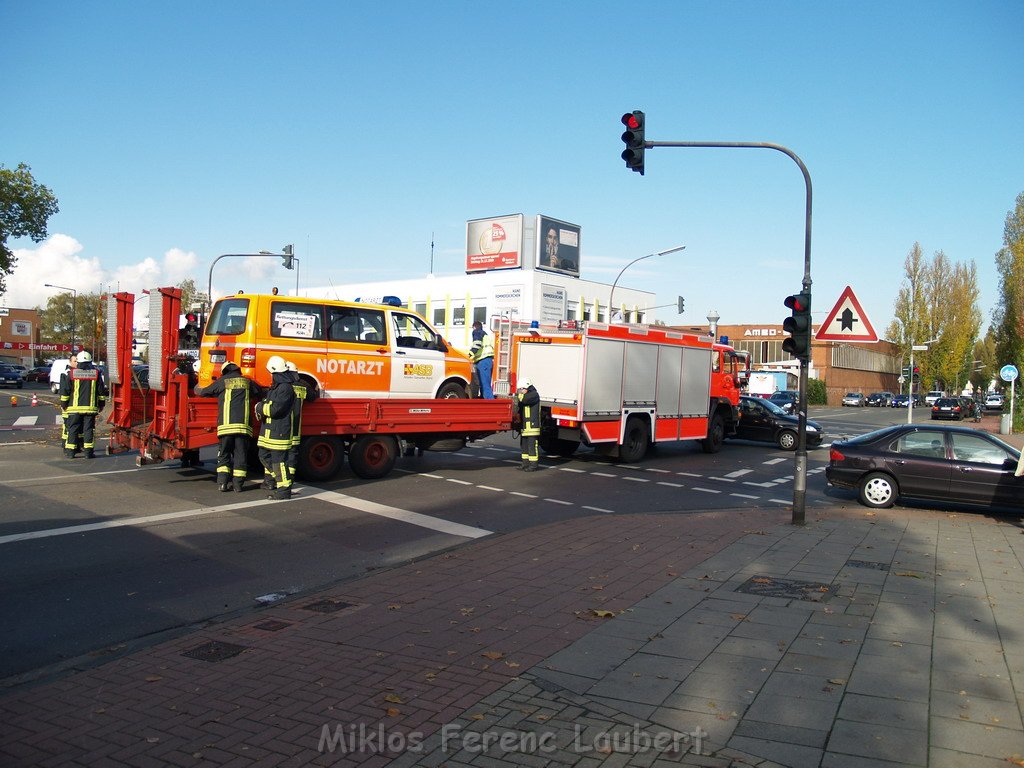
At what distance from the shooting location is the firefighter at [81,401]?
1531 cm

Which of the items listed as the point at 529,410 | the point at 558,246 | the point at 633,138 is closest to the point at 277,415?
the point at 529,410

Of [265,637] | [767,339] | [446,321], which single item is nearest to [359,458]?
[265,637]

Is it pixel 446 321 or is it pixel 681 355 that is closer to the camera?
pixel 681 355

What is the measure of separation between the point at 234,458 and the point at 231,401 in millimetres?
1005

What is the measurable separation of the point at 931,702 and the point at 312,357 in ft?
33.8

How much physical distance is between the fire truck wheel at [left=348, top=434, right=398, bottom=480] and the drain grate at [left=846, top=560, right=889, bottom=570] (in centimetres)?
765

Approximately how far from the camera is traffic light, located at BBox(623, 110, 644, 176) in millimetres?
12164

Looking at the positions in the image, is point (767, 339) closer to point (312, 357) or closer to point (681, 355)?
point (681, 355)

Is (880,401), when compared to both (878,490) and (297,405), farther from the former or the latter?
(297,405)

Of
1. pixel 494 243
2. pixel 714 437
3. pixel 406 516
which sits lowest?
pixel 406 516

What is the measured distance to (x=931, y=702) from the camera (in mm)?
4816

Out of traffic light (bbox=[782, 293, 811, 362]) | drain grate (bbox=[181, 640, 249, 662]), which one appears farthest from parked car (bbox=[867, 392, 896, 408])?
drain grate (bbox=[181, 640, 249, 662])

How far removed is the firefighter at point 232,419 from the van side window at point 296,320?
1.11 metres

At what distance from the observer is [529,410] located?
1608 cm
